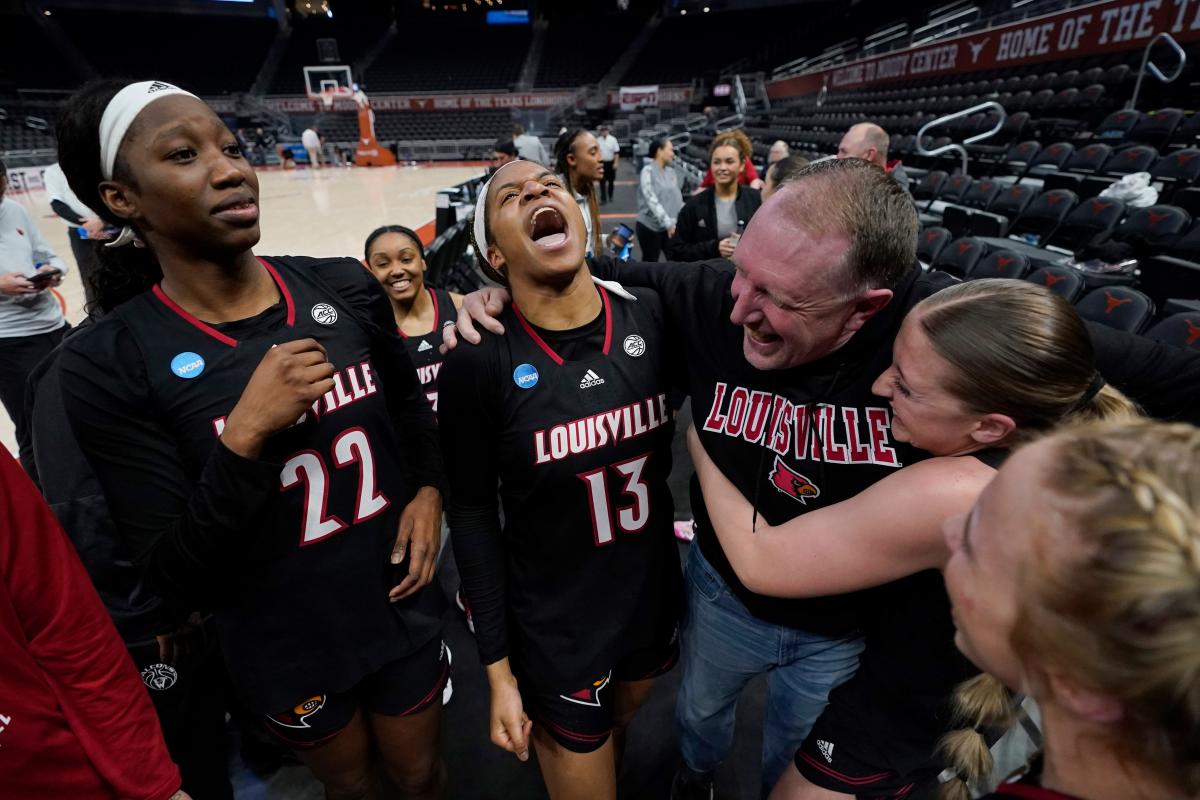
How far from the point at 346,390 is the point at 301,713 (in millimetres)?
775

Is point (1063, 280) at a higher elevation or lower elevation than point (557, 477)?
lower

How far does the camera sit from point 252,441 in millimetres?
1046

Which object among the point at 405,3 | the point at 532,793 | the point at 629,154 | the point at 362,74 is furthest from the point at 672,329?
the point at 405,3

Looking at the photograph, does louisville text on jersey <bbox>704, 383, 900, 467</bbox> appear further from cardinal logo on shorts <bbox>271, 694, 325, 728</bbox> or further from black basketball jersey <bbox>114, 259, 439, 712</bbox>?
cardinal logo on shorts <bbox>271, 694, 325, 728</bbox>

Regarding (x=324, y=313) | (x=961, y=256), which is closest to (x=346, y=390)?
(x=324, y=313)

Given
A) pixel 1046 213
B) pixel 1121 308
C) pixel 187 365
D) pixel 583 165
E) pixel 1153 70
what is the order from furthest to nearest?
1. pixel 1153 70
2. pixel 1046 213
3. pixel 583 165
4. pixel 1121 308
5. pixel 187 365

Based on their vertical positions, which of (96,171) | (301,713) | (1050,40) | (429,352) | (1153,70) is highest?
(1050,40)

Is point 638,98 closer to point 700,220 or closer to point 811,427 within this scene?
point 700,220

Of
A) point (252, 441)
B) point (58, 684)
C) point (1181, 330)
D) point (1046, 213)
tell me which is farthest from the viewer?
point (1046, 213)

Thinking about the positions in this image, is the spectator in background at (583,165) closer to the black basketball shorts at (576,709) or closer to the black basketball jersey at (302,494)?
the black basketball jersey at (302,494)

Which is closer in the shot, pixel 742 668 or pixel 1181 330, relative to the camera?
pixel 742 668

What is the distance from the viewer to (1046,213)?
477 centimetres

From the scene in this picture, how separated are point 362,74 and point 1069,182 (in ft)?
119

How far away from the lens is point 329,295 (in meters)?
1.40
